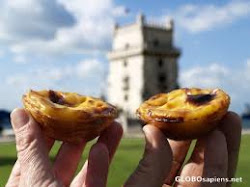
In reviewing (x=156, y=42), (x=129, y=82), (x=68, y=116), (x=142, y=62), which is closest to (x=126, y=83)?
(x=129, y=82)

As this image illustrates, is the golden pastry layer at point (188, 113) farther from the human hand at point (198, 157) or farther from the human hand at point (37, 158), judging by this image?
the human hand at point (37, 158)

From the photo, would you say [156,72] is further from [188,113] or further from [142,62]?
[188,113]

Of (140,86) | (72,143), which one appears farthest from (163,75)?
(72,143)

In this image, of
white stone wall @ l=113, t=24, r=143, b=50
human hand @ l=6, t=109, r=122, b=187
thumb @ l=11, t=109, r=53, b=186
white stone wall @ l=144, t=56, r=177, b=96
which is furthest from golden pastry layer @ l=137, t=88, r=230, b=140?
white stone wall @ l=144, t=56, r=177, b=96

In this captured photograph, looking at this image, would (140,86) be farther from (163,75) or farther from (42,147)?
(42,147)

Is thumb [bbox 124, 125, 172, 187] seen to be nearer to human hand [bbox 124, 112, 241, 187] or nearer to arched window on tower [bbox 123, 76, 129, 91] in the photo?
human hand [bbox 124, 112, 241, 187]

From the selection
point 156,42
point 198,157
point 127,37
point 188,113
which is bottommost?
point 156,42

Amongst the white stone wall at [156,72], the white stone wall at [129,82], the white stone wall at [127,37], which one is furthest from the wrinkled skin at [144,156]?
the white stone wall at [156,72]
